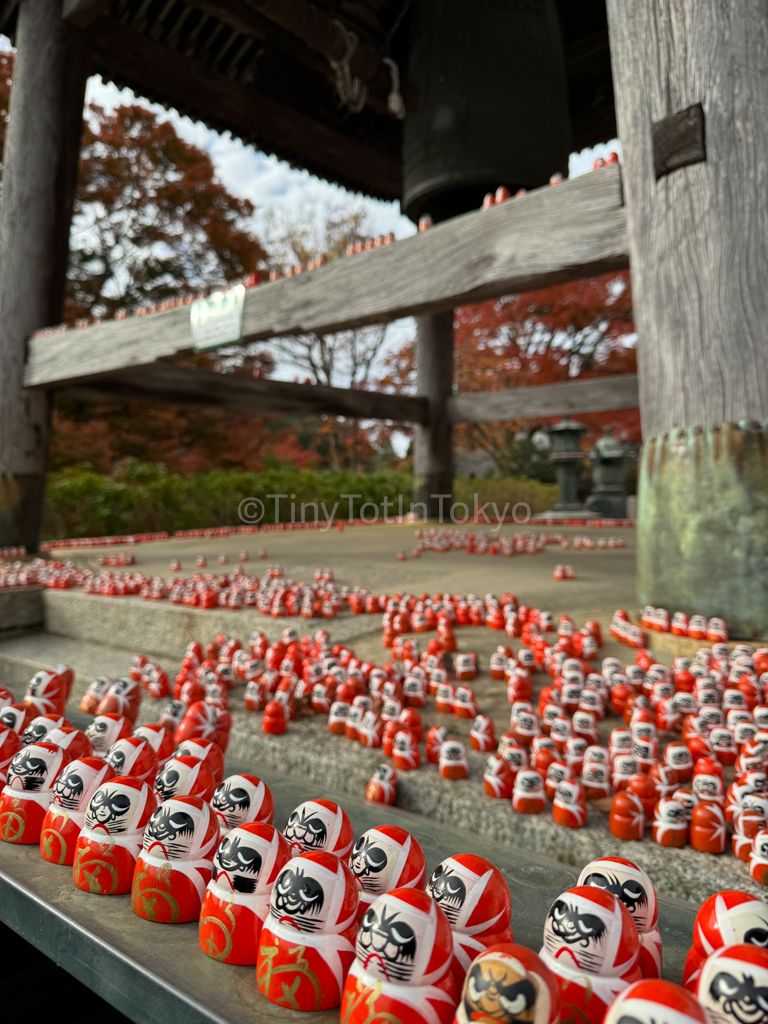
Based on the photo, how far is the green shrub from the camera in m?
7.81

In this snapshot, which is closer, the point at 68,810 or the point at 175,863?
the point at 175,863

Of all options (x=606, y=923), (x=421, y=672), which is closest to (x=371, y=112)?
(x=421, y=672)

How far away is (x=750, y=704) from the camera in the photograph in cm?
179

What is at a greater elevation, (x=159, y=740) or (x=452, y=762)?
(x=159, y=740)

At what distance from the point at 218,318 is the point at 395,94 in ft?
6.92

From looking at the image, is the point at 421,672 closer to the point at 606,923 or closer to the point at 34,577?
the point at 606,923

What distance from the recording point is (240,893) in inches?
29.7

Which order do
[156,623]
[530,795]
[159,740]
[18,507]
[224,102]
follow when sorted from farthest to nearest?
[224,102], [18,507], [156,623], [530,795], [159,740]

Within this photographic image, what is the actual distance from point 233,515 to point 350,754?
26.3 feet

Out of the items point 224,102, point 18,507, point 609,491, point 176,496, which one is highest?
point 224,102

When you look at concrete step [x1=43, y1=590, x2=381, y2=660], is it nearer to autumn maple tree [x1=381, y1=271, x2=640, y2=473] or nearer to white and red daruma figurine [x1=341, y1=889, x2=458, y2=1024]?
white and red daruma figurine [x1=341, y1=889, x2=458, y2=1024]

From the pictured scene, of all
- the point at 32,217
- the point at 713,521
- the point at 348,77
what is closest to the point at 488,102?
the point at 348,77

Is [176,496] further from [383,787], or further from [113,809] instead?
[113,809]

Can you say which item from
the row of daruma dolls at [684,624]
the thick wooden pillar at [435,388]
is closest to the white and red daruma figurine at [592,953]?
the row of daruma dolls at [684,624]
